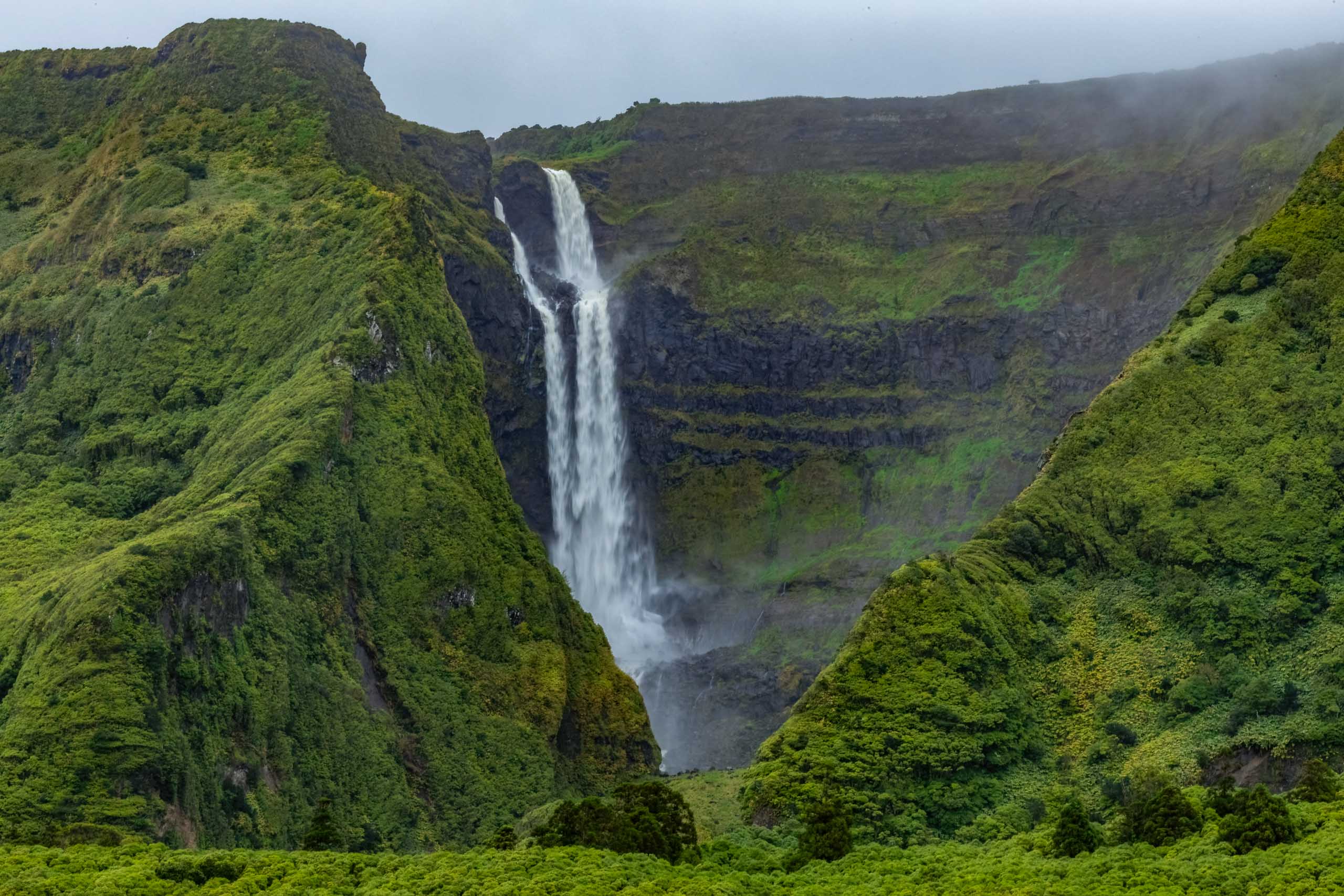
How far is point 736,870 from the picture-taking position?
73438 millimetres

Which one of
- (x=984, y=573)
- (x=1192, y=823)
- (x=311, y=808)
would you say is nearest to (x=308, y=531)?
(x=311, y=808)

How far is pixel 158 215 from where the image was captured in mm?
138375

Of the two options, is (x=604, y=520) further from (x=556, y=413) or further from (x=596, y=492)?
(x=556, y=413)

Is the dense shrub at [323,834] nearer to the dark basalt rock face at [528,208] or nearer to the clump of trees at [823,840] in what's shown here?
the clump of trees at [823,840]

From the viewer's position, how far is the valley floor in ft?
203

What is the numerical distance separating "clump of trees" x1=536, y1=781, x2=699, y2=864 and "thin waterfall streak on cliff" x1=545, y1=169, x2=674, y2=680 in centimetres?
6955

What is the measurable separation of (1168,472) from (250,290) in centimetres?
6270

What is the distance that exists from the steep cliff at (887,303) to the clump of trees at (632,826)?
66950 millimetres

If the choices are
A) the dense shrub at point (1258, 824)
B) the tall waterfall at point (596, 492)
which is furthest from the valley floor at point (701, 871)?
the tall waterfall at point (596, 492)

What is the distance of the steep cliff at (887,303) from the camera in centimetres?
16188

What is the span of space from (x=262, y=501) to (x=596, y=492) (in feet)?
192

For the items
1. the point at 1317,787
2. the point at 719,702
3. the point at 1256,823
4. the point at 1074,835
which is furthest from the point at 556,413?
the point at 1256,823

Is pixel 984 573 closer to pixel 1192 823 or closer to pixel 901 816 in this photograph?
pixel 901 816

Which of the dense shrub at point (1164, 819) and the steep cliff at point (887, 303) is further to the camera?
the steep cliff at point (887, 303)
